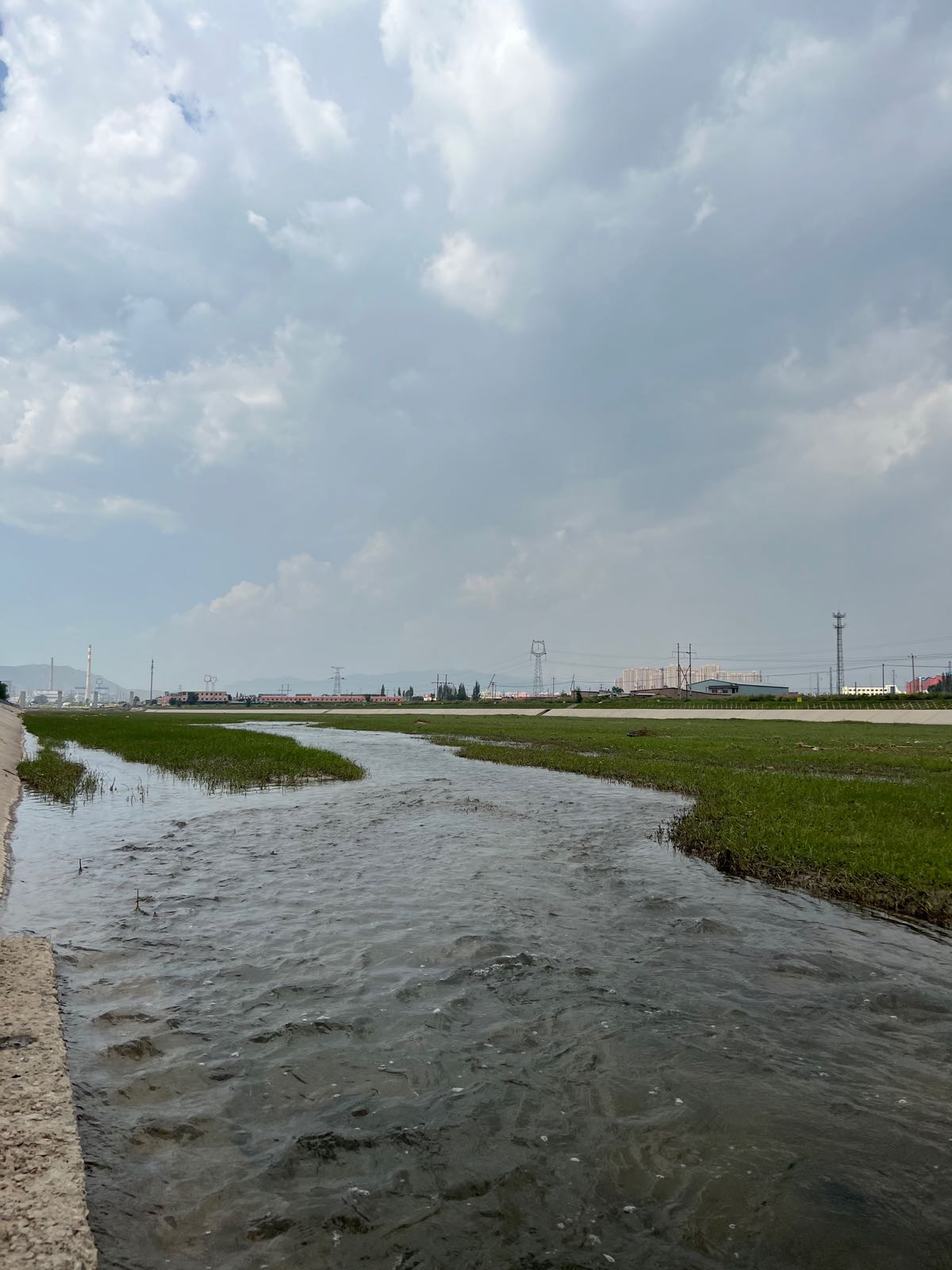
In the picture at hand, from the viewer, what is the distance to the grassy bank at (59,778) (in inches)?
1075

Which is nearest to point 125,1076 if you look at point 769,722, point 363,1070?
point 363,1070

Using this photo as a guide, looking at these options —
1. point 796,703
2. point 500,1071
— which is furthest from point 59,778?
point 796,703

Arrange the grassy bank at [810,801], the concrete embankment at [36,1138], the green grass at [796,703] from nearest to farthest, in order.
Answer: the concrete embankment at [36,1138] → the grassy bank at [810,801] → the green grass at [796,703]

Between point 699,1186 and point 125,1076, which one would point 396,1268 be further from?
point 125,1076

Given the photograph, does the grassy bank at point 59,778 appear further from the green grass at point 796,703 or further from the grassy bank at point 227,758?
the green grass at point 796,703

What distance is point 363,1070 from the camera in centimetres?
709

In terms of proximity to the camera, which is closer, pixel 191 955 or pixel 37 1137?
pixel 37 1137

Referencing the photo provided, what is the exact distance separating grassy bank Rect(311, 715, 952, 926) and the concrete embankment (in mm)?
12307

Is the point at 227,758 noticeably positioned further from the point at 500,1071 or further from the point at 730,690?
the point at 730,690

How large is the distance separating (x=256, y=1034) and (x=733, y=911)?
8248 mm

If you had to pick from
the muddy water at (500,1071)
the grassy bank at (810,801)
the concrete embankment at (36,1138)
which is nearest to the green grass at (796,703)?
the grassy bank at (810,801)

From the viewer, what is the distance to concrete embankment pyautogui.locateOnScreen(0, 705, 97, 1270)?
445 centimetres

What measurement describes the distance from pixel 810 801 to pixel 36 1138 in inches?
795

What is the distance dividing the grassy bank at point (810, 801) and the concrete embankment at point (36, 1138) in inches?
485
